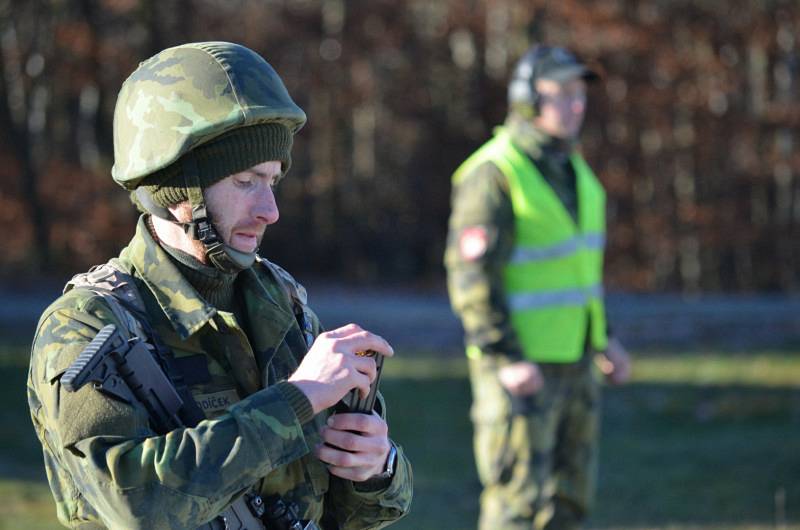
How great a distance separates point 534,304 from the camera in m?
5.77

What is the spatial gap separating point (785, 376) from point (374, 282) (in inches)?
362

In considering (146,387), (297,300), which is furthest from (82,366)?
(297,300)

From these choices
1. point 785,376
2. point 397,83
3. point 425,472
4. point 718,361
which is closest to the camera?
point 425,472

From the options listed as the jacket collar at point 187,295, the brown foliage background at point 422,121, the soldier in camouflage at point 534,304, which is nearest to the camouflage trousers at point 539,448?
the soldier in camouflage at point 534,304

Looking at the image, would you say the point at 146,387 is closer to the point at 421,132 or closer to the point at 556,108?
the point at 556,108

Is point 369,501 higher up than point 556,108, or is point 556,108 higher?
point 556,108

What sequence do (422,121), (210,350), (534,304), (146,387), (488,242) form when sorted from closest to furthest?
(146,387) < (210,350) < (488,242) < (534,304) < (422,121)

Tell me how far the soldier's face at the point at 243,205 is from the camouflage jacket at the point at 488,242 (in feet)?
9.67

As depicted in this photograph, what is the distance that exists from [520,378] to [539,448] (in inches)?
12.9

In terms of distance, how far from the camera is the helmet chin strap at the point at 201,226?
2633mm

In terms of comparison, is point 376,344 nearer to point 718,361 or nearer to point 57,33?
point 718,361

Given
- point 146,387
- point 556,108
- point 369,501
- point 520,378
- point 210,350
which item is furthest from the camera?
point 556,108

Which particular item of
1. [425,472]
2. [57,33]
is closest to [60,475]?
[425,472]

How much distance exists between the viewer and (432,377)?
12.0 metres
